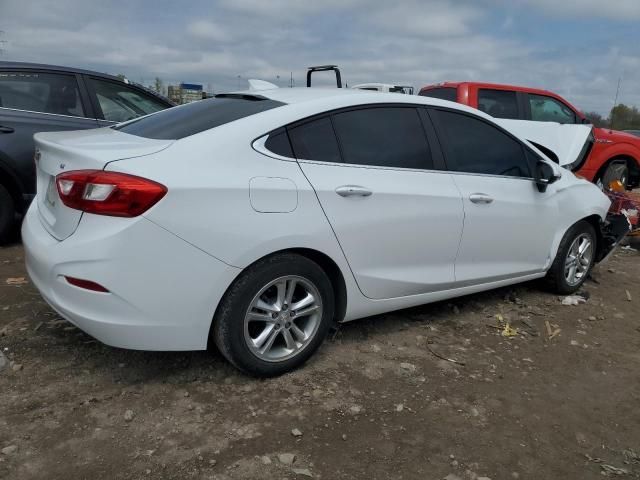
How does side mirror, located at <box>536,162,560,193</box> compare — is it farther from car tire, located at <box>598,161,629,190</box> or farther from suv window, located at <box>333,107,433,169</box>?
car tire, located at <box>598,161,629,190</box>

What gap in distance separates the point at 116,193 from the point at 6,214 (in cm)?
323

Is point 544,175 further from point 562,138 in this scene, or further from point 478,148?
point 562,138

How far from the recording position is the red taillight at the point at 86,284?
2.52 meters

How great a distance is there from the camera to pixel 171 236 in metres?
2.54

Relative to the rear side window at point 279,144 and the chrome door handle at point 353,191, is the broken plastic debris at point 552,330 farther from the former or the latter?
the rear side window at point 279,144

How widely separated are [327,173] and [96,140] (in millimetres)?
1254

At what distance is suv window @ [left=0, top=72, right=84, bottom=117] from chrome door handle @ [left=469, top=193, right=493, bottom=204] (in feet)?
12.5

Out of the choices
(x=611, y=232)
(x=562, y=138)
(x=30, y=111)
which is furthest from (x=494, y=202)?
(x=30, y=111)

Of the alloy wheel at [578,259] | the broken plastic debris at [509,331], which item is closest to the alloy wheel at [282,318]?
the broken plastic debris at [509,331]

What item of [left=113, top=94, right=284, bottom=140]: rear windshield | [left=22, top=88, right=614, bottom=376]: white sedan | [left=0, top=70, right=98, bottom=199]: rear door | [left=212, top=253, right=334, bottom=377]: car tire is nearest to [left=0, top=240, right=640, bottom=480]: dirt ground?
[left=212, top=253, right=334, bottom=377]: car tire

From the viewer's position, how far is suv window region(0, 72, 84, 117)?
5062 mm

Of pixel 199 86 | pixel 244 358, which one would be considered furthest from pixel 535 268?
pixel 199 86

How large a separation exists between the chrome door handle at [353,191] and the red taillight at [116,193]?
3.20 feet

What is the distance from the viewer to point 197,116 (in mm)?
3207
